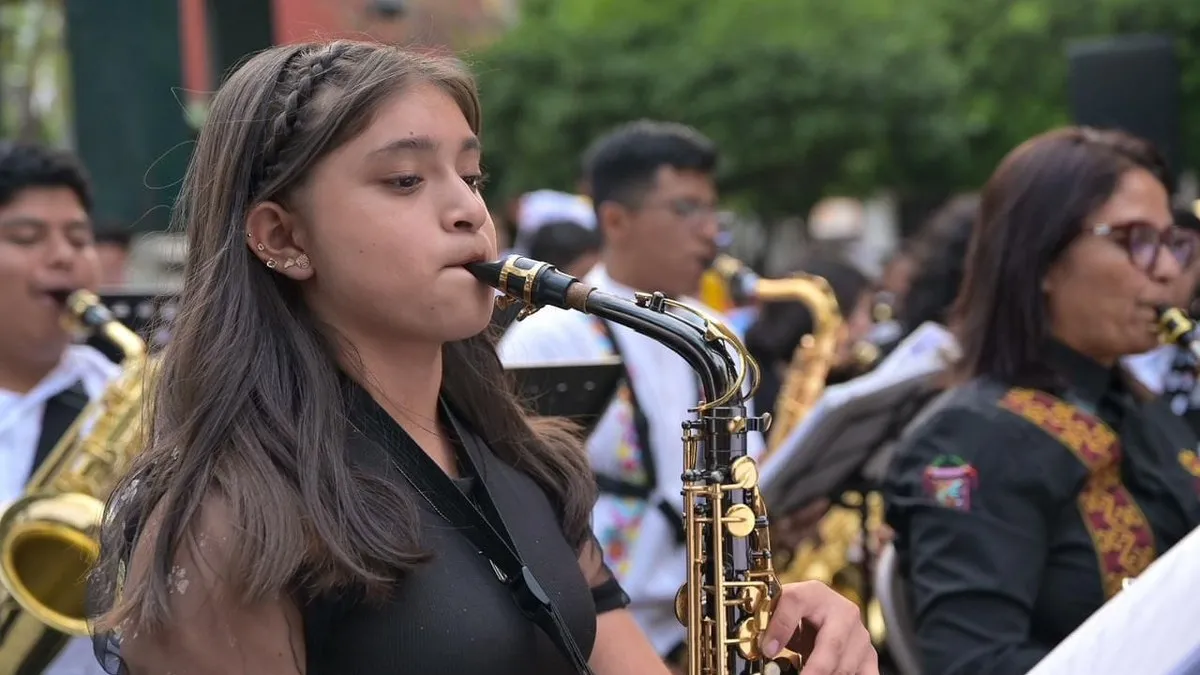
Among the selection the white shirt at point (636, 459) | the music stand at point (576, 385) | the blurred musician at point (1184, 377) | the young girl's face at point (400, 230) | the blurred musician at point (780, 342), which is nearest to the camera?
the young girl's face at point (400, 230)

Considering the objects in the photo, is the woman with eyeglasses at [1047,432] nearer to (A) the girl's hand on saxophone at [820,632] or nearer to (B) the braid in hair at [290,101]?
(A) the girl's hand on saxophone at [820,632]

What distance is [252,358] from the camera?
2.19 meters

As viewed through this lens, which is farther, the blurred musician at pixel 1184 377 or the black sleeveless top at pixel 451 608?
the blurred musician at pixel 1184 377

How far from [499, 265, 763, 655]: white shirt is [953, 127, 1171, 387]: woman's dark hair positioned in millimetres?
1440

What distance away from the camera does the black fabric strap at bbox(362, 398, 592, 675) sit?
87.0 inches

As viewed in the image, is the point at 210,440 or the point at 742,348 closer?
the point at 210,440

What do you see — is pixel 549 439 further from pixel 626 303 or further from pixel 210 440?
pixel 210 440

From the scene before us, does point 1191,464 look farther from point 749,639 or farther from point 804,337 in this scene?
point 804,337

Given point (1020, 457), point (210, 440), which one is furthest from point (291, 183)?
point (1020, 457)

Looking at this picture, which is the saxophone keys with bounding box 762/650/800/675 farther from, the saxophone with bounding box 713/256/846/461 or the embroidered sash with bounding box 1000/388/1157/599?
the saxophone with bounding box 713/256/846/461

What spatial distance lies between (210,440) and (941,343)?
454cm

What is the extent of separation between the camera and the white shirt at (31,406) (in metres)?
4.43

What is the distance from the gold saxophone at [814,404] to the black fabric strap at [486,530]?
164 inches

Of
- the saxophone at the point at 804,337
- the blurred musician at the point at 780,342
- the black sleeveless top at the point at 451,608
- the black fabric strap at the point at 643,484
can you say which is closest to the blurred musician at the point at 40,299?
the black fabric strap at the point at 643,484
